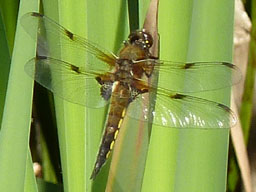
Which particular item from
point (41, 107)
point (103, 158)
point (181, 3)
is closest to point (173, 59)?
point (181, 3)

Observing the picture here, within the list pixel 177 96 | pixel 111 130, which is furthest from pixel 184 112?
pixel 111 130

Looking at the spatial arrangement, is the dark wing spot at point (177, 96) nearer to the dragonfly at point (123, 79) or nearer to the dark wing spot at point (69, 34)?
the dragonfly at point (123, 79)

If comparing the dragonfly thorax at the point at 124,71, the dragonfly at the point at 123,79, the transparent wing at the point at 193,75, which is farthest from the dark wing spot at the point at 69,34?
the dragonfly thorax at the point at 124,71

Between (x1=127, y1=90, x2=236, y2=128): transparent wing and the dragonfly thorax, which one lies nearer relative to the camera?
(x1=127, y1=90, x2=236, y2=128): transparent wing

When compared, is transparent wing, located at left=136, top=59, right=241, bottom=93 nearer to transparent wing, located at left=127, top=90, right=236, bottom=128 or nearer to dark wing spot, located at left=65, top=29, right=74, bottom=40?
transparent wing, located at left=127, top=90, right=236, bottom=128

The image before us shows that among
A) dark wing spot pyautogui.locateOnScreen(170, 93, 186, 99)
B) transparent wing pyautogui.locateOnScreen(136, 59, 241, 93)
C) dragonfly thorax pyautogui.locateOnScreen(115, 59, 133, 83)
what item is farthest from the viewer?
dragonfly thorax pyautogui.locateOnScreen(115, 59, 133, 83)

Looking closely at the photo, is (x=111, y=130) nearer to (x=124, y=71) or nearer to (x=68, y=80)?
(x=68, y=80)

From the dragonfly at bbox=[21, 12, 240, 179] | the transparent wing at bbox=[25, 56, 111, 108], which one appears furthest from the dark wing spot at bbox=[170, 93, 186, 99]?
the transparent wing at bbox=[25, 56, 111, 108]
